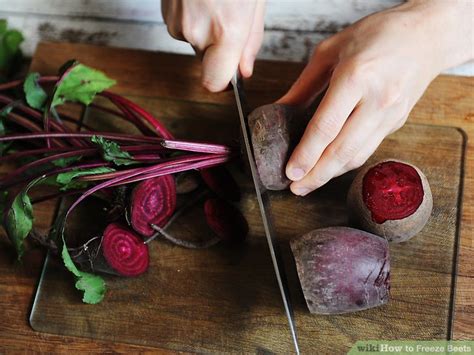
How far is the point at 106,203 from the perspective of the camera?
6.59 ft

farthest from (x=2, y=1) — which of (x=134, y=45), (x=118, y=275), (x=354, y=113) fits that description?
(x=354, y=113)

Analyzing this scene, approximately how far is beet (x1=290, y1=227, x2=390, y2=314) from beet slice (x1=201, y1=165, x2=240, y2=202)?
0.34 metres

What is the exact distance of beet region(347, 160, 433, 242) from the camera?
168cm

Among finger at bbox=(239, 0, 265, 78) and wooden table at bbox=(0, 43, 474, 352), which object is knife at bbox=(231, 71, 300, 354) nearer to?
finger at bbox=(239, 0, 265, 78)

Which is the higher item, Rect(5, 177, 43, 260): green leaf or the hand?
the hand

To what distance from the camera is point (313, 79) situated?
5.89ft

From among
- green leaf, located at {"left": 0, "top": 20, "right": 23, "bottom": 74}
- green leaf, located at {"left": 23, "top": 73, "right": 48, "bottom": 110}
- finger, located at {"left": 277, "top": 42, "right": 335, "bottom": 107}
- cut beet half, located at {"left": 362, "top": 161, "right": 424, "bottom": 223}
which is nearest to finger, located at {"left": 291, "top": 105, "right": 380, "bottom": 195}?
cut beet half, located at {"left": 362, "top": 161, "right": 424, "bottom": 223}

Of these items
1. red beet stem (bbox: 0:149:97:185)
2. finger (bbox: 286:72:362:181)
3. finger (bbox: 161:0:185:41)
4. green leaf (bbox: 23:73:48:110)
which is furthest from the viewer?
green leaf (bbox: 23:73:48:110)

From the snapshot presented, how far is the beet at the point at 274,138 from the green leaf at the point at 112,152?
396mm

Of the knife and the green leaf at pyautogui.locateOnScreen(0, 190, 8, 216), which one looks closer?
the knife

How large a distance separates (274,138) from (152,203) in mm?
442

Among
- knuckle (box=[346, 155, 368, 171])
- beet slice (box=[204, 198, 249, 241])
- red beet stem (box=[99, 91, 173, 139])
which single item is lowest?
beet slice (box=[204, 198, 249, 241])

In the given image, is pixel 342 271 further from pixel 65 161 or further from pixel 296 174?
pixel 65 161

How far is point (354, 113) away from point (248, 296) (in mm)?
649
